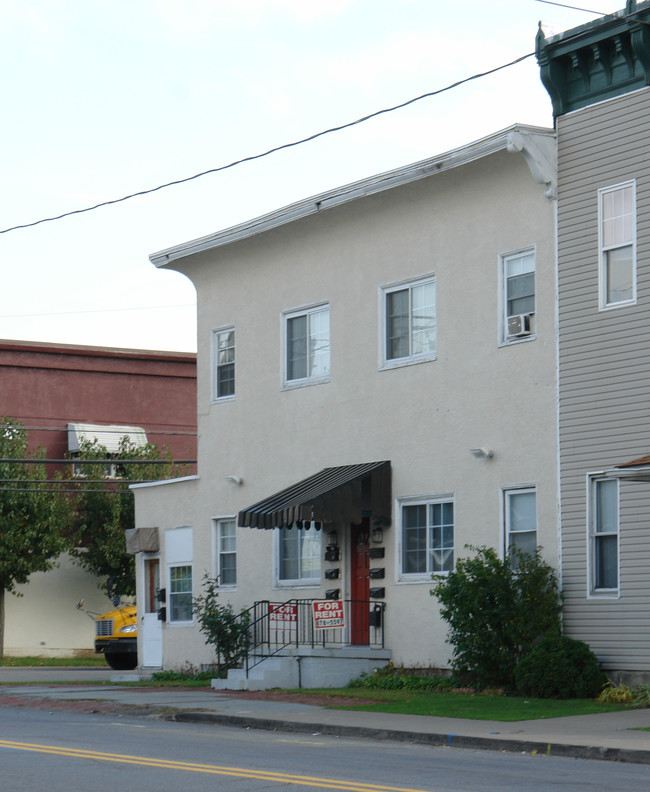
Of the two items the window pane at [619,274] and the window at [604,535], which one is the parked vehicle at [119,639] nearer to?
the window at [604,535]

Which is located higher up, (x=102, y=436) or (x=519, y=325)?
(x=519, y=325)

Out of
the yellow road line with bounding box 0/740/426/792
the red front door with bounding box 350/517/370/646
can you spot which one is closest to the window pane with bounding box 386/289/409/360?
the red front door with bounding box 350/517/370/646

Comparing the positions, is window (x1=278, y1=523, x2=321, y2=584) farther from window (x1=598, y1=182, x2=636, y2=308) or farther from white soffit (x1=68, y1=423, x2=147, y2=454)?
white soffit (x1=68, y1=423, x2=147, y2=454)

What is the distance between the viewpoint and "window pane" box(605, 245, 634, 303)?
1900 centimetres

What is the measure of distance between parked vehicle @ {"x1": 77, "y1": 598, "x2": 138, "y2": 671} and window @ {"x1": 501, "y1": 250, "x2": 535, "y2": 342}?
1596 cm

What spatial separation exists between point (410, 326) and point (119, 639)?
14.4 m

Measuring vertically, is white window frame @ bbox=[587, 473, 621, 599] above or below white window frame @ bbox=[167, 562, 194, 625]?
above

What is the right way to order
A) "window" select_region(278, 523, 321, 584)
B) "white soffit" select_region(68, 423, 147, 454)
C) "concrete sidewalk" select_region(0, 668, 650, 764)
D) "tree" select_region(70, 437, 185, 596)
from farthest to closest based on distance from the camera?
"white soffit" select_region(68, 423, 147, 454) < "tree" select_region(70, 437, 185, 596) < "window" select_region(278, 523, 321, 584) < "concrete sidewalk" select_region(0, 668, 650, 764)

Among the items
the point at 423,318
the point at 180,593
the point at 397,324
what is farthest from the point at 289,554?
the point at 423,318

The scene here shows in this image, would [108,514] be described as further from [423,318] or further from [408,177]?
[408,177]

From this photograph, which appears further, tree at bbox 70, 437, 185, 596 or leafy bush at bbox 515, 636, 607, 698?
tree at bbox 70, 437, 185, 596

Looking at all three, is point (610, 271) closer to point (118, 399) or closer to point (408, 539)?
point (408, 539)

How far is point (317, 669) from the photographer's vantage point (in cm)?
2202

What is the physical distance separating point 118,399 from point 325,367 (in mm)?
18862
